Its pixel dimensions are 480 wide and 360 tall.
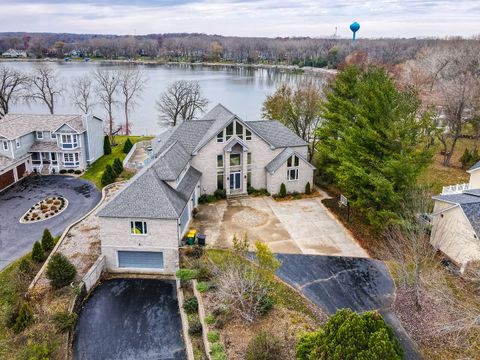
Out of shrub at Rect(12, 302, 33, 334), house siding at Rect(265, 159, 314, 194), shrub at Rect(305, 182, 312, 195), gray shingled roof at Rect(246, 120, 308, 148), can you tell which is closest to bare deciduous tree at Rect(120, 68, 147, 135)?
gray shingled roof at Rect(246, 120, 308, 148)

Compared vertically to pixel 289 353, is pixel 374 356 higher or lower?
higher

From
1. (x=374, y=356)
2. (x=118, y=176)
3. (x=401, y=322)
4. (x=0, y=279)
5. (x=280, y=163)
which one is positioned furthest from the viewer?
(x=118, y=176)

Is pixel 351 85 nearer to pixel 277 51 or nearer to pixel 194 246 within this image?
pixel 194 246

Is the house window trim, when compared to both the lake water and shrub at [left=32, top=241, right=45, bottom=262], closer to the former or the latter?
shrub at [left=32, top=241, right=45, bottom=262]

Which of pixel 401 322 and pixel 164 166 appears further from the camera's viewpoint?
pixel 164 166

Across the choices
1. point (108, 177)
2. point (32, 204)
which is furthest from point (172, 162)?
point (32, 204)

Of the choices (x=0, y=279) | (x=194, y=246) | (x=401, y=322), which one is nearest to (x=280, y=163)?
(x=194, y=246)
